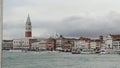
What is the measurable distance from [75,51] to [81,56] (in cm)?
198

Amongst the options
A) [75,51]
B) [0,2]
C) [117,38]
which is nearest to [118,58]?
[75,51]

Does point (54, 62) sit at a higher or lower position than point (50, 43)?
lower

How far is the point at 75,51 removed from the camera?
9102 mm

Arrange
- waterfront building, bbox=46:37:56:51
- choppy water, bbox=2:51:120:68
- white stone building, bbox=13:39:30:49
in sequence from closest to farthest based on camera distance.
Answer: white stone building, bbox=13:39:30:49
waterfront building, bbox=46:37:56:51
choppy water, bbox=2:51:120:68

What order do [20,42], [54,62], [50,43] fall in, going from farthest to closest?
[54,62] < [50,43] < [20,42]

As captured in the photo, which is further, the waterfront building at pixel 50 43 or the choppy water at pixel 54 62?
the choppy water at pixel 54 62

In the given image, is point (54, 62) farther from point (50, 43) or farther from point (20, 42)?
point (20, 42)

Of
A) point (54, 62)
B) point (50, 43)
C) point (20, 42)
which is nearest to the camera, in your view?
point (20, 42)

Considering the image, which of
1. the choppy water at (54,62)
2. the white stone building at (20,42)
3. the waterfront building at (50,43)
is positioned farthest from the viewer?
the choppy water at (54,62)

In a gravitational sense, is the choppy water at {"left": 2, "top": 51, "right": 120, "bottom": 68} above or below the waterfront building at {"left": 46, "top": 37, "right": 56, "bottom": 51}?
below

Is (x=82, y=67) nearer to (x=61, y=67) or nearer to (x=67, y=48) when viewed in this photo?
(x=61, y=67)

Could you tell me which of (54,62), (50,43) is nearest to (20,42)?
(50,43)

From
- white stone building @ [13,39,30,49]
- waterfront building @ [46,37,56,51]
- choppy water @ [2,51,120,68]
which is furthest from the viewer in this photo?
choppy water @ [2,51,120,68]

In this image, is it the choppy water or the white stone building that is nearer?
the white stone building
